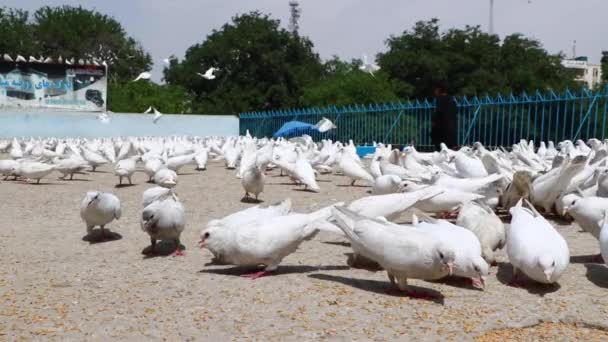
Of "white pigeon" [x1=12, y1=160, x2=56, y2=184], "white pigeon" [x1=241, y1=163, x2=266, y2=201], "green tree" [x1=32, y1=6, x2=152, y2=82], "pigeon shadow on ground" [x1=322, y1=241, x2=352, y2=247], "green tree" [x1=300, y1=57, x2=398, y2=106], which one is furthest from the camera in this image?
"green tree" [x1=32, y1=6, x2=152, y2=82]

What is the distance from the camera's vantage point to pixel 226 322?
3.87 meters

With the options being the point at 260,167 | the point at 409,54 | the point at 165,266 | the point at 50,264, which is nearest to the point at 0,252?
the point at 50,264

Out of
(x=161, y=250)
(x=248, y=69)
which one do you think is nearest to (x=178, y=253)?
(x=161, y=250)

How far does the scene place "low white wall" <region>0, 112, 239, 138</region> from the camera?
3056 cm

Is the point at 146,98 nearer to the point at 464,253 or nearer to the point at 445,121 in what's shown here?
the point at 445,121

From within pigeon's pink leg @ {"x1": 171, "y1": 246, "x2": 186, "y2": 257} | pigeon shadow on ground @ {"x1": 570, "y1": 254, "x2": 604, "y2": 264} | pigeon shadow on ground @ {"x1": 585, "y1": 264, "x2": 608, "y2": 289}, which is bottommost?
pigeon's pink leg @ {"x1": 171, "y1": 246, "x2": 186, "y2": 257}

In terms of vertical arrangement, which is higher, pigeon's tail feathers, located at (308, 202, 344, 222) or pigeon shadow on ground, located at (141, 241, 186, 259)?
pigeon's tail feathers, located at (308, 202, 344, 222)

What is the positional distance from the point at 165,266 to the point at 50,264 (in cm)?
105

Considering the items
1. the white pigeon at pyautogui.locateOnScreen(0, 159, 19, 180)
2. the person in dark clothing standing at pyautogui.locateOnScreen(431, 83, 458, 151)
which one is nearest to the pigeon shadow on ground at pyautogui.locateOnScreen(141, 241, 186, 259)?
the white pigeon at pyautogui.locateOnScreen(0, 159, 19, 180)

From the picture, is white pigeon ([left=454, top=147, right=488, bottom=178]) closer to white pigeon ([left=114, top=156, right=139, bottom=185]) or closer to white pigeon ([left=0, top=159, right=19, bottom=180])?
white pigeon ([left=114, top=156, right=139, bottom=185])

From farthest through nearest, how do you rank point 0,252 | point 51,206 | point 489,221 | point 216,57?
1. point 216,57
2. point 51,206
3. point 0,252
4. point 489,221

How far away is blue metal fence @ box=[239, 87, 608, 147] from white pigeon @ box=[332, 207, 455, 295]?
37.2ft

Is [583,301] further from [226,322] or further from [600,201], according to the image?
[226,322]

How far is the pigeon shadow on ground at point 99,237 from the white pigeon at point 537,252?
4067 mm
